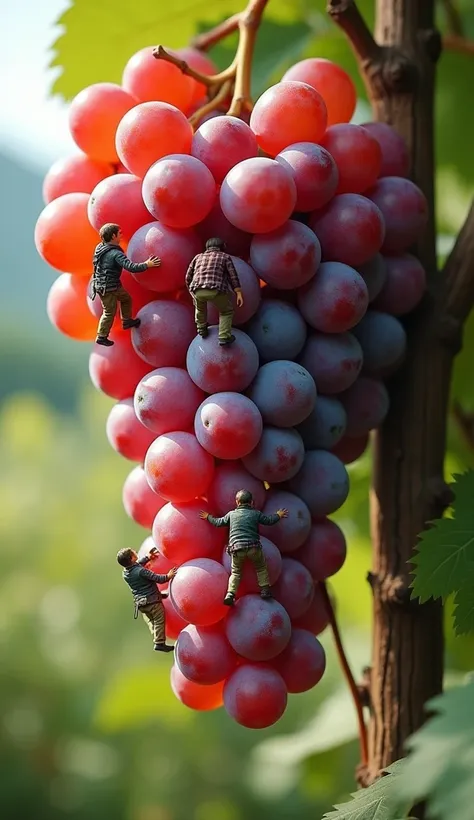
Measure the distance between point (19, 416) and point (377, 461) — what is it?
1518mm

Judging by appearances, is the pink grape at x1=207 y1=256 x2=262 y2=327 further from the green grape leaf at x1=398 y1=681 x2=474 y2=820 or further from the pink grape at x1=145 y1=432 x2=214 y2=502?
the green grape leaf at x1=398 y1=681 x2=474 y2=820

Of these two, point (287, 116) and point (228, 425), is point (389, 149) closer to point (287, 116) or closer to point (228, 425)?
point (287, 116)

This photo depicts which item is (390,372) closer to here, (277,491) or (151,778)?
(277,491)

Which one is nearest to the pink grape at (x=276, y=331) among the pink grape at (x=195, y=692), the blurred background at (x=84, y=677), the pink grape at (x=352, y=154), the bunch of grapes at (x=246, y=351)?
the bunch of grapes at (x=246, y=351)

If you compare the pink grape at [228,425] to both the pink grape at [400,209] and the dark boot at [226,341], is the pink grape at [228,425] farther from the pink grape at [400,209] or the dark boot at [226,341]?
the pink grape at [400,209]

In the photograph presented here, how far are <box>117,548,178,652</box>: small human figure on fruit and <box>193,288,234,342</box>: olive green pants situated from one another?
148mm

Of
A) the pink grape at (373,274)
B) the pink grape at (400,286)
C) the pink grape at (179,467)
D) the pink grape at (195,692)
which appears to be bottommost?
the pink grape at (195,692)

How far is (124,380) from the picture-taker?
1.89ft

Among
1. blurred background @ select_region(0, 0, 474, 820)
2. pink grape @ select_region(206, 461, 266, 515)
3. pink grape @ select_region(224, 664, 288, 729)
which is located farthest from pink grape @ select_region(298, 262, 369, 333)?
blurred background @ select_region(0, 0, 474, 820)

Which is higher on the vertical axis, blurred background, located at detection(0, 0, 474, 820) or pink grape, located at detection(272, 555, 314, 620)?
pink grape, located at detection(272, 555, 314, 620)

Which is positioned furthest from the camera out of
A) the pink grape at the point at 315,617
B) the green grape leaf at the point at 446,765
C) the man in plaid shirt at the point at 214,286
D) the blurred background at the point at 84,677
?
the blurred background at the point at 84,677

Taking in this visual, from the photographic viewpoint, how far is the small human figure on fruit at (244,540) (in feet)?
1.59

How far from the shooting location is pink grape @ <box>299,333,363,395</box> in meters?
0.55

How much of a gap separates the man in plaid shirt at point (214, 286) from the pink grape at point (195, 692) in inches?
8.9
